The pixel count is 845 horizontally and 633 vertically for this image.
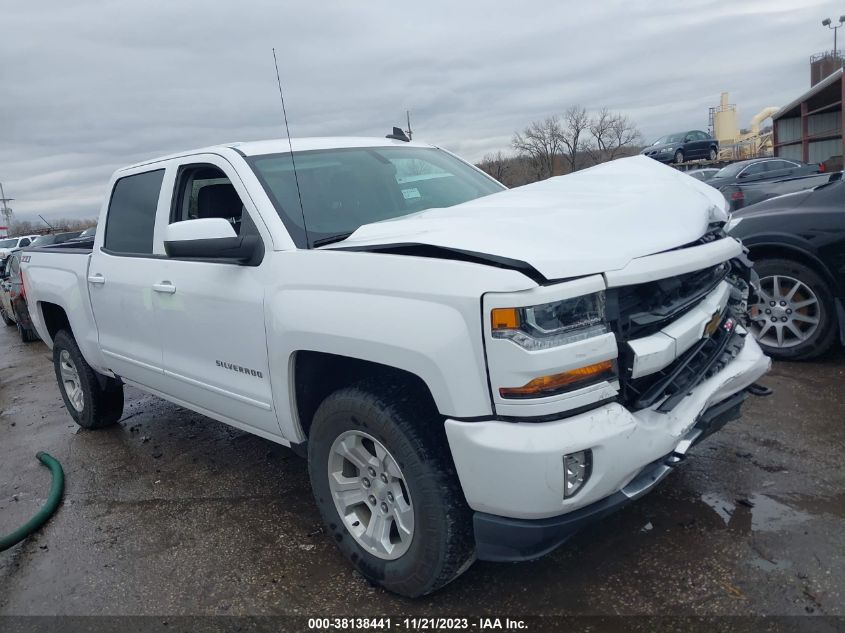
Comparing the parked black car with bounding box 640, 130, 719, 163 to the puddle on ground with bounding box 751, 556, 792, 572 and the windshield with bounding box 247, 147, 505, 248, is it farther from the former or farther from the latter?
the puddle on ground with bounding box 751, 556, 792, 572

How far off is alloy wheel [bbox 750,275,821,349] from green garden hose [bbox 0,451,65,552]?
4.94m

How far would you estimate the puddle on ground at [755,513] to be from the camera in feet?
10.3

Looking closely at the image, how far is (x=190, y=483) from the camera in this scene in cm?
435

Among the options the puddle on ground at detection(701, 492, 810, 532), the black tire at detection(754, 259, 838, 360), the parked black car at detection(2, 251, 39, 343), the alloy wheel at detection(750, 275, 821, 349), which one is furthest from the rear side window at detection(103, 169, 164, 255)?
the parked black car at detection(2, 251, 39, 343)

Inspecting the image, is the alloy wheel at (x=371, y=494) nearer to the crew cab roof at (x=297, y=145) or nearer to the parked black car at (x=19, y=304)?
the crew cab roof at (x=297, y=145)

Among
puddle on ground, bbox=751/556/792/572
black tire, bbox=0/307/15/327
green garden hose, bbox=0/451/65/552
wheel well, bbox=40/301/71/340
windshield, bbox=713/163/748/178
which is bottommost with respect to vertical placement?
black tire, bbox=0/307/15/327

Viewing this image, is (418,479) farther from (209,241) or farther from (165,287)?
(165,287)

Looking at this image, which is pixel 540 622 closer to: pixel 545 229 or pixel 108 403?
pixel 545 229

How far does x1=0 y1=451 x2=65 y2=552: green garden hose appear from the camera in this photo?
3.68 meters

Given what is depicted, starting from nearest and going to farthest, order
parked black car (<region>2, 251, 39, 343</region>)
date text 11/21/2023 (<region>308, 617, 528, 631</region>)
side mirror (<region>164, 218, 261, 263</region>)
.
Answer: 1. date text 11/21/2023 (<region>308, 617, 528, 631</region>)
2. side mirror (<region>164, 218, 261, 263</region>)
3. parked black car (<region>2, 251, 39, 343</region>)

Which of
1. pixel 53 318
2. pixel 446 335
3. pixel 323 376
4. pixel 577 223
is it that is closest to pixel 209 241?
pixel 323 376

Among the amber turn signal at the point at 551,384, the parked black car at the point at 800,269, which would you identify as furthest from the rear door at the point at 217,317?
the parked black car at the point at 800,269

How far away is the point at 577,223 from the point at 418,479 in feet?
3.80

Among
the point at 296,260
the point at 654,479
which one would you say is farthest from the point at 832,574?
the point at 296,260
